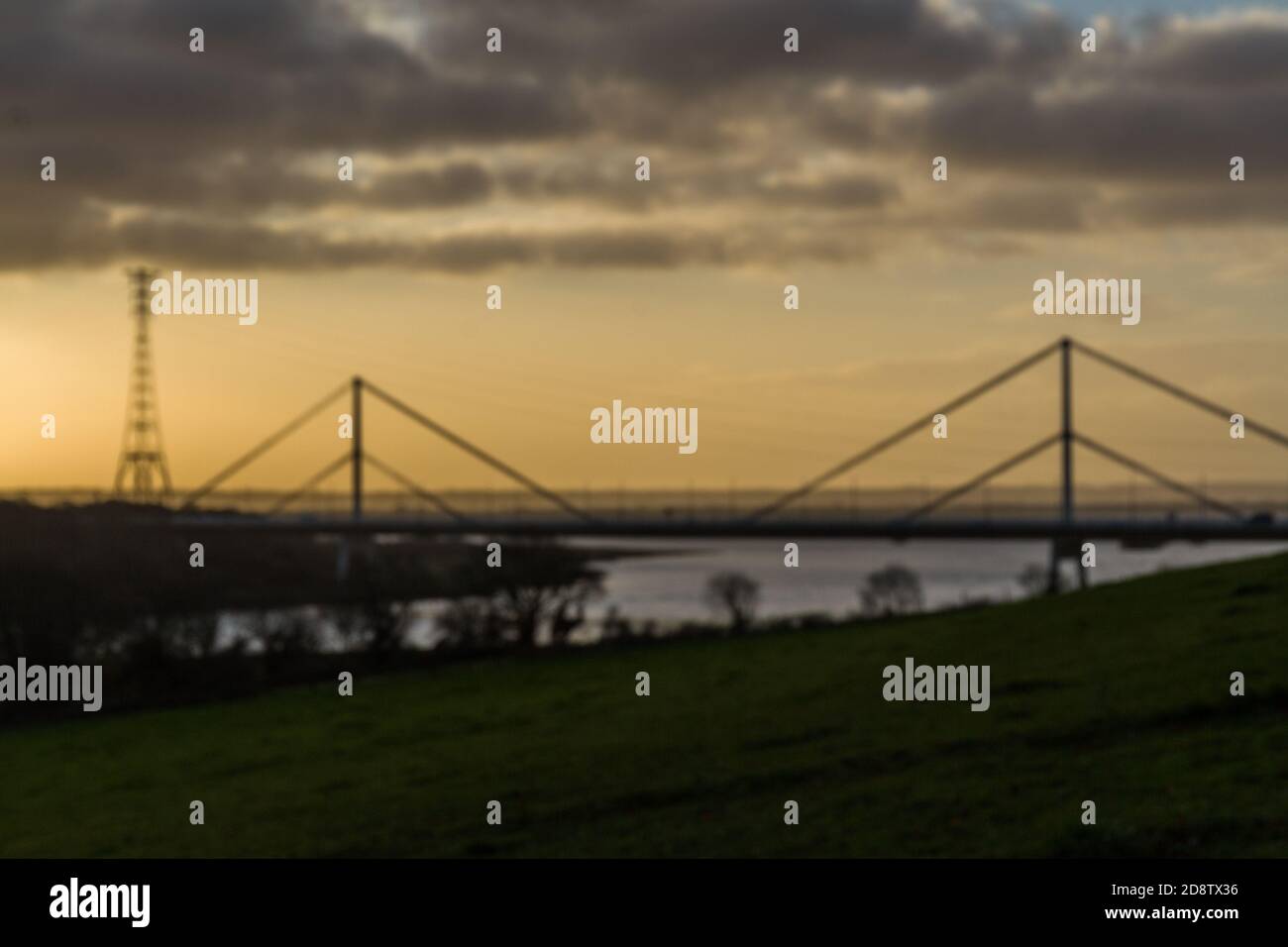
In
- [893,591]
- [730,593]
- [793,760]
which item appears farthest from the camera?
[893,591]

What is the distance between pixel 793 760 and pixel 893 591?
3178 inches

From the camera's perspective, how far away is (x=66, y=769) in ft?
125

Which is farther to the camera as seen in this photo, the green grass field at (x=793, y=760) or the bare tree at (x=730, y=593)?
the bare tree at (x=730, y=593)

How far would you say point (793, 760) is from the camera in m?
22.3

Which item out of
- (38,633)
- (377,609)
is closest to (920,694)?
(377,609)

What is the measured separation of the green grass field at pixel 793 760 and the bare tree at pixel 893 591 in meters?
58.0

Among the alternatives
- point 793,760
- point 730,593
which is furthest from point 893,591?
point 793,760

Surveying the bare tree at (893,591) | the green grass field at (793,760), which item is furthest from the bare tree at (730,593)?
the green grass field at (793,760)

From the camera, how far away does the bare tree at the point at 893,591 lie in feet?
325

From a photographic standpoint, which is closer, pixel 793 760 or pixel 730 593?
pixel 793 760

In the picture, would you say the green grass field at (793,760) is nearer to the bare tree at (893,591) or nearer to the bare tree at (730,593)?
the bare tree at (730,593)

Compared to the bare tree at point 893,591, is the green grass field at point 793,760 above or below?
below

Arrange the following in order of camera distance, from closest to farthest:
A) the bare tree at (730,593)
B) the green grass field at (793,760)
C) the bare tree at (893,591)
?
the green grass field at (793,760) → the bare tree at (730,593) → the bare tree at (893,591)

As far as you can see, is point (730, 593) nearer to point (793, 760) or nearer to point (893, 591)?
point (893, 591)
